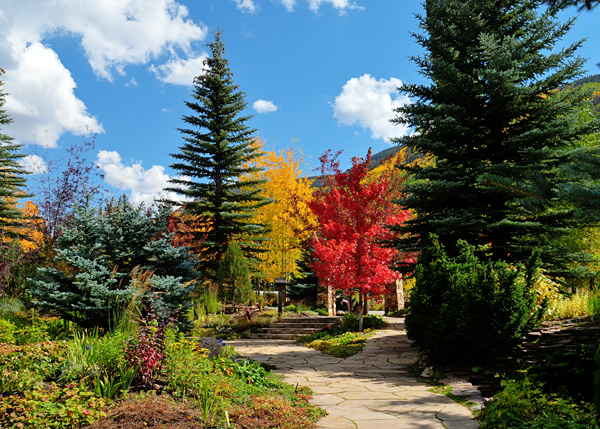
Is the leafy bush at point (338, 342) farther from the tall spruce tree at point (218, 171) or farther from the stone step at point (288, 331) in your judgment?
the tall spruce tree at point (218, 171)

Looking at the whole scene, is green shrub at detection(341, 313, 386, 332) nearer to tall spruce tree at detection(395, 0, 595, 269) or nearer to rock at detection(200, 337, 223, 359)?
tall spruce tree at detection(395, 0, 595, 269)

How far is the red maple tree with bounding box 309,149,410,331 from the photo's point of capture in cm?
1001

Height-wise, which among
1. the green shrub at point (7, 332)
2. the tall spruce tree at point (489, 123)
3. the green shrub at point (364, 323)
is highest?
the tall spruce tree at point (489, 123)

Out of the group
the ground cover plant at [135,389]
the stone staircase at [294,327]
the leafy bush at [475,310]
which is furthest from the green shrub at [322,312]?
the ground cover plant at [135,389]

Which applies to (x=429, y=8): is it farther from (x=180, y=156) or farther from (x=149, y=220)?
(x=180, y=156)

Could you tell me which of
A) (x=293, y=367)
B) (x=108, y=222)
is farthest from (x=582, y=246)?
(x=108, y=222)

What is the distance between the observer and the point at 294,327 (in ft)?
40.9

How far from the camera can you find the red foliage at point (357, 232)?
394 inches

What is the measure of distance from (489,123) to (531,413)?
6.25 m

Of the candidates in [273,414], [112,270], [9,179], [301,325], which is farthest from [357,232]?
[9,179]

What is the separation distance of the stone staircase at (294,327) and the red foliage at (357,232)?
230cm

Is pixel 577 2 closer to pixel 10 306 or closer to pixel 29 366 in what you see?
pixel 29 366

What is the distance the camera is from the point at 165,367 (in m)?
4.57

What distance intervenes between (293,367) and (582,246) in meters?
7.42
